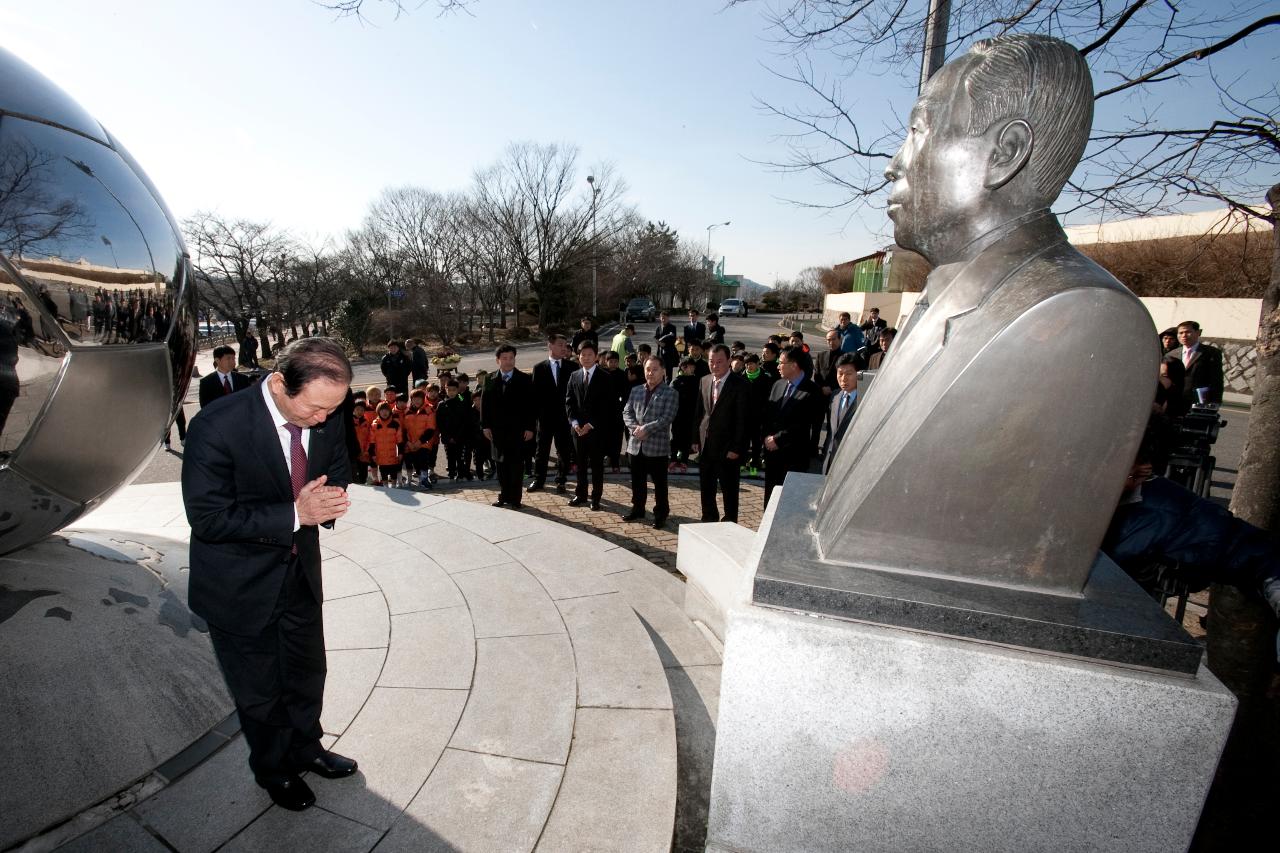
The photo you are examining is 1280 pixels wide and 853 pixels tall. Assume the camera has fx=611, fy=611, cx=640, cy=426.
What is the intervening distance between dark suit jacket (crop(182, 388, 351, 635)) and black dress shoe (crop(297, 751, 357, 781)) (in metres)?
0.71

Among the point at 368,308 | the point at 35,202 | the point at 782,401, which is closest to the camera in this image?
the point at 35,202

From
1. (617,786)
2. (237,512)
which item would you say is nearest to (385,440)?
(237,512)

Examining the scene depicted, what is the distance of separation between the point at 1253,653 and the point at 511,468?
6.09 meters

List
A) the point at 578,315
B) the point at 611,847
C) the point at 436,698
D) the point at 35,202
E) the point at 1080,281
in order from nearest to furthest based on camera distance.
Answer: the point at 1080,281 < the point at 611,847 < the point at 35,202 < the point at 436,698 < the point at 578,315

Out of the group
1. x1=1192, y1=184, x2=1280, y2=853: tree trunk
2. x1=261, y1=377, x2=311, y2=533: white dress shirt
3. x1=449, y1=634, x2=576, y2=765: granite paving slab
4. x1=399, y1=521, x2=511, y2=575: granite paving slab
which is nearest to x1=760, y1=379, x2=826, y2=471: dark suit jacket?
x1=399, y1=521, x2=511, y2=575: granite paving slab

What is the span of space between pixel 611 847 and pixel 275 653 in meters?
1.52

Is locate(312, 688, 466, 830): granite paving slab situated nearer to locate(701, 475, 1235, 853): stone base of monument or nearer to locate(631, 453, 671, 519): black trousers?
locate(701, 475, 1235, 853): stone base of monument

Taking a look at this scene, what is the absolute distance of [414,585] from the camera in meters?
4.27

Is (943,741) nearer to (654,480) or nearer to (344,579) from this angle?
(344,579)

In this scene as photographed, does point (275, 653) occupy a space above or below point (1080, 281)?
below

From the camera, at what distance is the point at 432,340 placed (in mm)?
35000

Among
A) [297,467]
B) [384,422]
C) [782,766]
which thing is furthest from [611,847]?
[384,422]

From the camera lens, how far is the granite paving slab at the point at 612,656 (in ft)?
10.2

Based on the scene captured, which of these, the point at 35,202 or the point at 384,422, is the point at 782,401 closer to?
the point at 384,422
